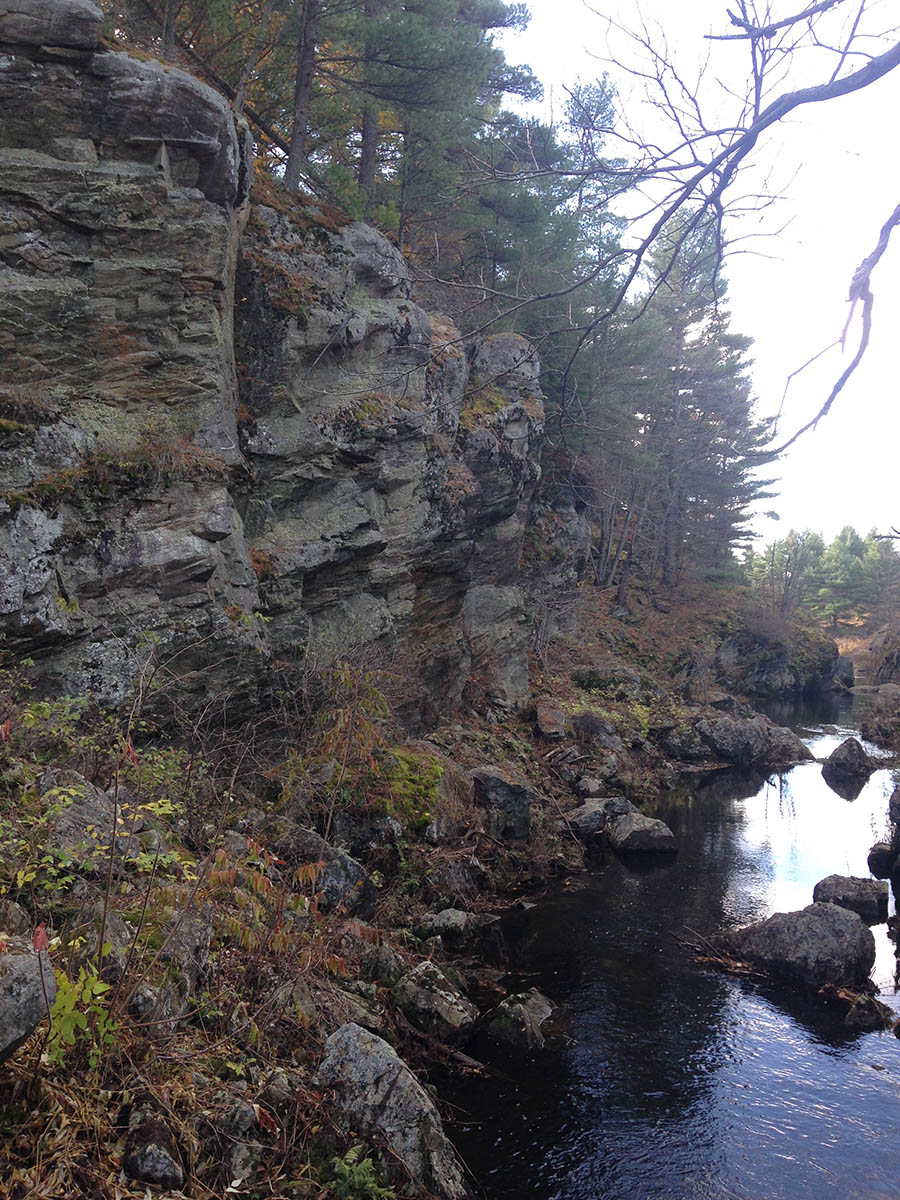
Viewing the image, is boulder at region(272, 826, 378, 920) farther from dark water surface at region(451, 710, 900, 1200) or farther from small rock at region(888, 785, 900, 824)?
small rock at region(888, 785, 900, 824)

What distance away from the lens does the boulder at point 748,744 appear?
20516 millimetres

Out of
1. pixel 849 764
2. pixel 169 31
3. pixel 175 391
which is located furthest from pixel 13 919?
pixel 849 764

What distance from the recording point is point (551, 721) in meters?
18.0

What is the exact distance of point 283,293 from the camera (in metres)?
12.0

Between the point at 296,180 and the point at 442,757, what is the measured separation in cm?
1066

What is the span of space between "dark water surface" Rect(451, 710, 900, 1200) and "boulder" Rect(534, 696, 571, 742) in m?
5.80

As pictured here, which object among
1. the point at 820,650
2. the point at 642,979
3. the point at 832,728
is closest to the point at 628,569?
the point at 832,728

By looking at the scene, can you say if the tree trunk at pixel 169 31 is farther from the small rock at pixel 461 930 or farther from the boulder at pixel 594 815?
the boulder at pixel 594 815

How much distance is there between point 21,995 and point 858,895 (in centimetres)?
1098

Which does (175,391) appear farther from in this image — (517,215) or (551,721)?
(517,215)

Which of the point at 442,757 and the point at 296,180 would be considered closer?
the point at 442,757

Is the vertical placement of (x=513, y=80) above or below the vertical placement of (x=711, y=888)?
above

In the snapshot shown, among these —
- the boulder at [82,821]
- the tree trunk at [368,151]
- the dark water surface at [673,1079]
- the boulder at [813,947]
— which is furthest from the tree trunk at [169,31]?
the boulder at [813,947]

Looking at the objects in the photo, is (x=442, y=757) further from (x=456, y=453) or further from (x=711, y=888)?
(x=456, y=453)
